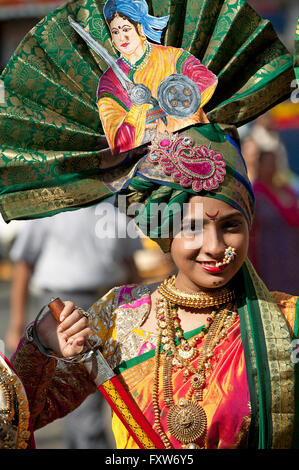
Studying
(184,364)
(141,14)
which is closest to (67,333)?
(184,364)

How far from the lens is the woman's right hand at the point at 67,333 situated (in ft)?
7.67

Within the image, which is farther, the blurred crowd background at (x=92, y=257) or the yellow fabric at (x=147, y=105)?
the blurred crowd background at (x=92, y=257)

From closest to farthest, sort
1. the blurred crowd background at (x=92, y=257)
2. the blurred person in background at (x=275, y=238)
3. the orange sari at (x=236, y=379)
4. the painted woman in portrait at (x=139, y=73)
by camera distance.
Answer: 1. the orange sari at (x=236, y=379)
2. the painted woman in portrait at (x=139, y=73)
3. the blurred crowd background at (x=92, y=257)
4. the blurred person in background at (x=275, y=238)

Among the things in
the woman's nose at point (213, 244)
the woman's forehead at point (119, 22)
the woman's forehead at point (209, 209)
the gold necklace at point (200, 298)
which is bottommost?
the gold necklace at point (200, 298)

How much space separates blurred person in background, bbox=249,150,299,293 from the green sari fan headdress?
3422 mm

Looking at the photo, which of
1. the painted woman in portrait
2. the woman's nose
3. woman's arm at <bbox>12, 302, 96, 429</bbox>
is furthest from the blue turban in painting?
woman's arm at <bbox>12, 302, 96, 429</bbox>

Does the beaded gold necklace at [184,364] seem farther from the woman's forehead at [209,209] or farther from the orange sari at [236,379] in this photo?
the woman's forehead at [209,209]

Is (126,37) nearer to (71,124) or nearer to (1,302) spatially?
(71,124)

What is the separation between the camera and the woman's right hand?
2.34m

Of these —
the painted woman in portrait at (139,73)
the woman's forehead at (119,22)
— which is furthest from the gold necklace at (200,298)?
the woman's forehead at (119,22)

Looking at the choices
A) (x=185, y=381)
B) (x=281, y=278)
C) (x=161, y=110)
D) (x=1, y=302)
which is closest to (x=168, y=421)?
(x=185, y=381)

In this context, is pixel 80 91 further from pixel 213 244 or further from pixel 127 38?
pixel 213 244

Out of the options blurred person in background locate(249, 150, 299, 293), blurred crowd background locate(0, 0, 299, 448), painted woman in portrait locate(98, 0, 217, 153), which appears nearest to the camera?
painted woman in portrait locate(98, 0, 217, 153)

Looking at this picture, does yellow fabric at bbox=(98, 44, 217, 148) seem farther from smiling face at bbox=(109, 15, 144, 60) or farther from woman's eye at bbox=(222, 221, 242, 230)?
woman's eye at bbox=(222, 221, 242, 230)
